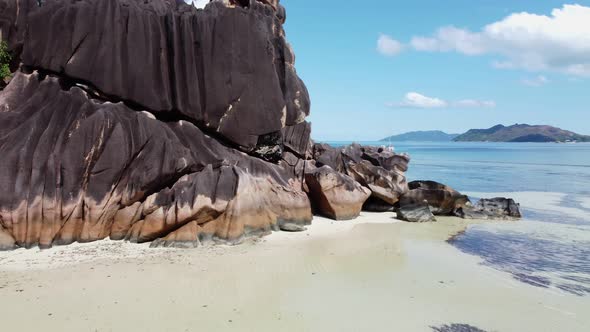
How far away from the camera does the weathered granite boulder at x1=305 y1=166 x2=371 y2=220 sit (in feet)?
55.4

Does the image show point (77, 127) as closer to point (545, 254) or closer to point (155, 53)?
point (155, 53)

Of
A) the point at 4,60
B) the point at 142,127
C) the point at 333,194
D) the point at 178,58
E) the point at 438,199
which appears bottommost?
the point at 438,199

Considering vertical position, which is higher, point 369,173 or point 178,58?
point 178,58

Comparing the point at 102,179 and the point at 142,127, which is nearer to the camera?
the point at 102,179

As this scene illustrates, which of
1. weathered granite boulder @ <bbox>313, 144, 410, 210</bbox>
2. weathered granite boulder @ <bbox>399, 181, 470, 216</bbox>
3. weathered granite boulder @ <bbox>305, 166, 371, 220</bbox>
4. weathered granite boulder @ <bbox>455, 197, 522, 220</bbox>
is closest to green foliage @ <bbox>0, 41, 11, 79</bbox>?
weathered granite boulder @ <bbox>305, 166, 371, 220</bbox>

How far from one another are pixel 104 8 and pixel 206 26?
3.15 meters

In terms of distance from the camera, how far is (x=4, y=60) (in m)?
14.2

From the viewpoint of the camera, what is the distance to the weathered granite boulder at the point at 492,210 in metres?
19.4

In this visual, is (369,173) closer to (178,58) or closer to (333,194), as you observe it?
(333,194)

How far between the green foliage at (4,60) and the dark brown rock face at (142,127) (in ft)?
1.08

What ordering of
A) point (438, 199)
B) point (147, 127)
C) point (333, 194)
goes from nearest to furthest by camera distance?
point (147, 127)
point (333, 194)
point (438, 199)

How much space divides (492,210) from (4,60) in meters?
19.4

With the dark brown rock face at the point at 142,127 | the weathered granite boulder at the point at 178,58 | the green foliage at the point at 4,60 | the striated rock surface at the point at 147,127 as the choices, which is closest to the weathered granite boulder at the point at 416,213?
the striated rock surface at the point at 147,127

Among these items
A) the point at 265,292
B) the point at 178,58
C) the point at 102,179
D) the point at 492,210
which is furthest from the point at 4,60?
the point at 492,210
